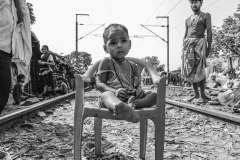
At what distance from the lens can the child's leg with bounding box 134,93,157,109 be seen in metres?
2.08

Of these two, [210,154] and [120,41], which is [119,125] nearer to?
[210,154]

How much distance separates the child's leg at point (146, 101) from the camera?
2.08m

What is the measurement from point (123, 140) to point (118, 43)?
149cm

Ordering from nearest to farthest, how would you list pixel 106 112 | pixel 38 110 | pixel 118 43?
pixel 106 112
pixel 118 43
pixel 38 110

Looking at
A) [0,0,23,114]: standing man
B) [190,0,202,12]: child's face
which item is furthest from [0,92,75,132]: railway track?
[190,0,202,12]: child's face

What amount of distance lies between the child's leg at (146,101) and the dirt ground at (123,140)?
781 millimetres

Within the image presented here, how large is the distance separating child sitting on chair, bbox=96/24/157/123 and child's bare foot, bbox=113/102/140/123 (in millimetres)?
214

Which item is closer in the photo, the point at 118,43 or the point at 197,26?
the point at 118,43

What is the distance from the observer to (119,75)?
2.41 meters

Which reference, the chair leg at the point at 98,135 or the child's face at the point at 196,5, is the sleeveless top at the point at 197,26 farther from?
the chair leg at the point at 98,135

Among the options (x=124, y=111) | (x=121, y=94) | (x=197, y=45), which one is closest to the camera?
(x=124, y=111)

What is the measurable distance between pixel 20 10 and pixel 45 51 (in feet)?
23.2

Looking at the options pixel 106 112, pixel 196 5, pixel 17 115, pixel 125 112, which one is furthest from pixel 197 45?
pixel 125 112

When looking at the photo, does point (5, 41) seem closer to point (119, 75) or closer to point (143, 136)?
point (119, 75)
